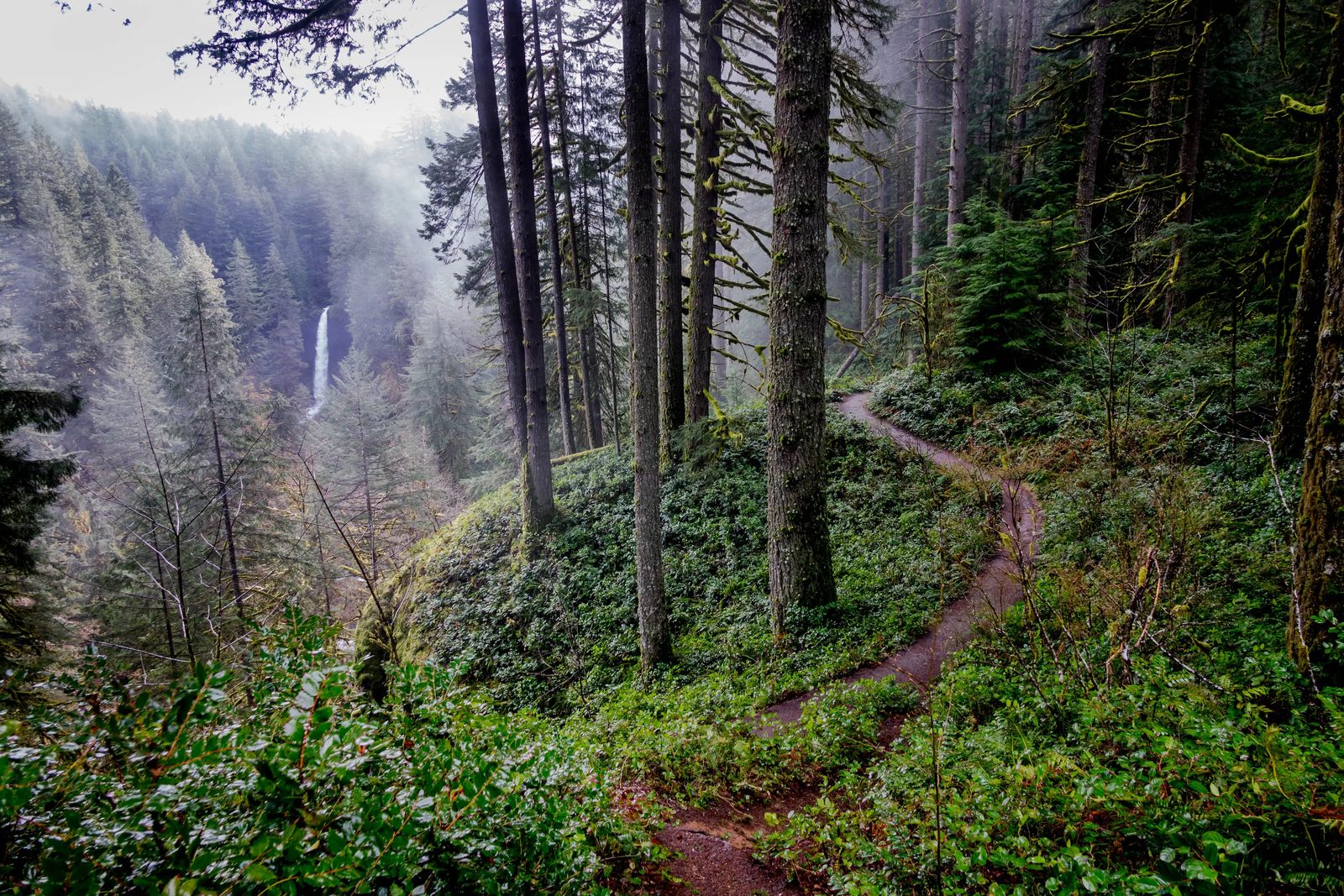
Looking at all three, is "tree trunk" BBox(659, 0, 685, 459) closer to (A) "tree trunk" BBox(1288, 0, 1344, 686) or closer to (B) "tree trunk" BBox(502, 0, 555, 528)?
(B) "tree trunk" BBox(502, 0, 555, 528)

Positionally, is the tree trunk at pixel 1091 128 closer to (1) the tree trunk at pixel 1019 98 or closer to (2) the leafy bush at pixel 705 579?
(1) the tree trunk at pixel 1019 98

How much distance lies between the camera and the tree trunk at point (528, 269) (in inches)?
383

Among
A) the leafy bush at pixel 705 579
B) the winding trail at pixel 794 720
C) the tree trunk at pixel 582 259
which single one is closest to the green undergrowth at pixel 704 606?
the leafy bush at pixel 705 579

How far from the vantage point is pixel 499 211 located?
10.2m

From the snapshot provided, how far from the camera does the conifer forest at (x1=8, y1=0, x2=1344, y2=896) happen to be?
183cm

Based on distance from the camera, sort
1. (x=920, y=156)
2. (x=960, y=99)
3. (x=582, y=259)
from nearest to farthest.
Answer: (x=960, y=99) → (x=582, y=259) → (x=920, y=156)

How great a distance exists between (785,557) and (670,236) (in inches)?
281

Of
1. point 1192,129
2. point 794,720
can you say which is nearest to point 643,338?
point 794,720

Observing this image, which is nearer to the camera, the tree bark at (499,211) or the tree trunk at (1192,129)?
the tree bark at (499,211)

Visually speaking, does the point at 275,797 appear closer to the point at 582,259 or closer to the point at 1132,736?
the point at 1132,736

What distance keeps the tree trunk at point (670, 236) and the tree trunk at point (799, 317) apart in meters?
4.35

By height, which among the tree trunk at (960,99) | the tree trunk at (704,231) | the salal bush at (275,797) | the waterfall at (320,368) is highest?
the tree trunk at (960,99)

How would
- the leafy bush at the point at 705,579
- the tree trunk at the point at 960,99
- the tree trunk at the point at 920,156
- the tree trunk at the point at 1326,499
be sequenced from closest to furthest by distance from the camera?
the tree trunk at the point at 1326,499, the leafy bush at the point at 705,579, the tree trunk at the point at 960,99, the tree trunk at the point at 920,156

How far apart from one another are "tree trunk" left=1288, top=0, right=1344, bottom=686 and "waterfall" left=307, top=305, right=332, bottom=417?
5413 centimetres
